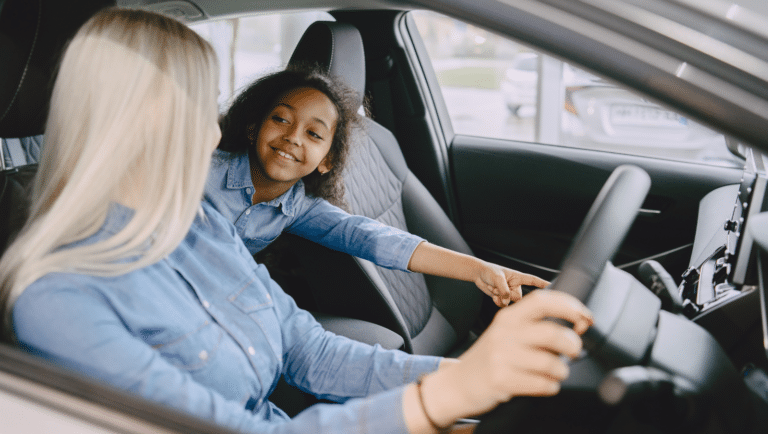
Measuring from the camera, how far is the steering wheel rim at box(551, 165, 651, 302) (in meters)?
0.77

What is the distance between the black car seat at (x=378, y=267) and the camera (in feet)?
5.34

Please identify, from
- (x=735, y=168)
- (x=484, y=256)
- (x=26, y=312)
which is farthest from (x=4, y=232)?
(x=735, y=168)

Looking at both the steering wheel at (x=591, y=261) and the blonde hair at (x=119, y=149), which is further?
the blonde hair at (x=119, y=149)

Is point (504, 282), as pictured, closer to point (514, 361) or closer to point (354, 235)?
point (354, 235)

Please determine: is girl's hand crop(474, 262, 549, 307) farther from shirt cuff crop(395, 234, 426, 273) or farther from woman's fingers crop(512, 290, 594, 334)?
woman's fingers crop(512, 290, 594, 334)

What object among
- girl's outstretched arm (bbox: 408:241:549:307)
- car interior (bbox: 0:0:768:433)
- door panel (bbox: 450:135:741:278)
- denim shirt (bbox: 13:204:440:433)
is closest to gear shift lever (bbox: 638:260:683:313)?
car interior (bbox: 0:0:768:433)

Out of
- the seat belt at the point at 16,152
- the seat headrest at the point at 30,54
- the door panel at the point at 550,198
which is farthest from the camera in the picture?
the door panel at the point at 550,198

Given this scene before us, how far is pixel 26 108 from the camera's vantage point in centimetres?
94

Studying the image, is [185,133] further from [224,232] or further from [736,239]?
[736,239]

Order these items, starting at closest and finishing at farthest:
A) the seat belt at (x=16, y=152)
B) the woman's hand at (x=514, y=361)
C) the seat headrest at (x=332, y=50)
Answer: the woman's hand at (x=514, y=361)
the seat belt at (x=16, y=152)
the seat headrest at (x=332, y=50)

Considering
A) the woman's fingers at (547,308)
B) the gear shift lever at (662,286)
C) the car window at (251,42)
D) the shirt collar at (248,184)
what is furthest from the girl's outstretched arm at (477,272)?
the car window at (251,42)

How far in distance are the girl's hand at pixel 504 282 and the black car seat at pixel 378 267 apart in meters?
0.40

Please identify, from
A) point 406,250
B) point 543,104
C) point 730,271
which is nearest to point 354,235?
point 406,250

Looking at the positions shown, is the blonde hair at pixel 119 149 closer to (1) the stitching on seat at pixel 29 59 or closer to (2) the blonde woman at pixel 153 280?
(2) the blonde woman at pixel 153 280
